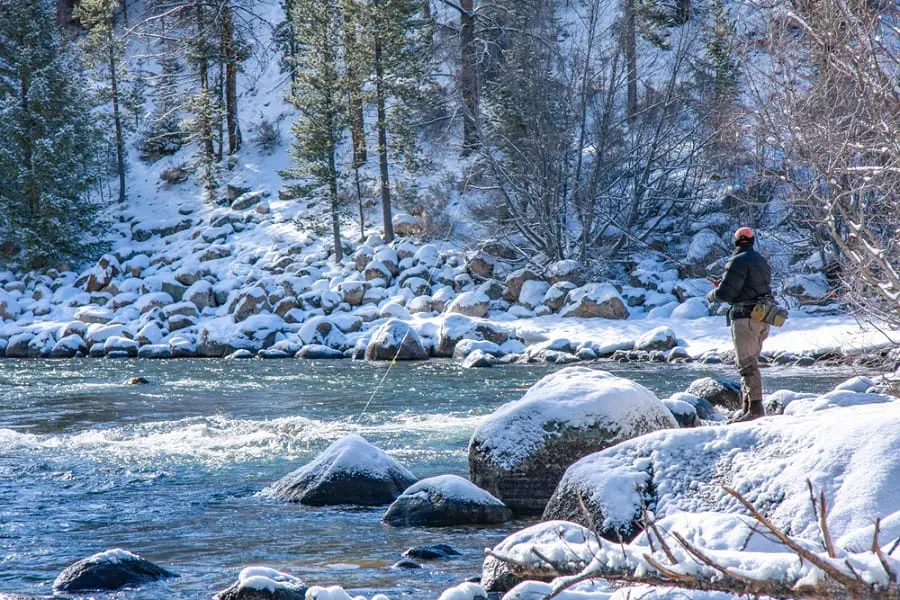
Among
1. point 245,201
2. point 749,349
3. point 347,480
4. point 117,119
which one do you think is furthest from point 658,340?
point 117,119

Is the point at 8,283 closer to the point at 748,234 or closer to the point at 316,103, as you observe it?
the point at 316,103

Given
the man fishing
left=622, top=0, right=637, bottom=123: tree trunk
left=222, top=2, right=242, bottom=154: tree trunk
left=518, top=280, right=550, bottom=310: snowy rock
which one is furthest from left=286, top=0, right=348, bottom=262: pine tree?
the man fishing

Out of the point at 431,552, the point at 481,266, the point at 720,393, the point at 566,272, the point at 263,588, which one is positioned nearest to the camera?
the point at 263,588

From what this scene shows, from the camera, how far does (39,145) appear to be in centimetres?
2992

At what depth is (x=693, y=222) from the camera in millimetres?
26781

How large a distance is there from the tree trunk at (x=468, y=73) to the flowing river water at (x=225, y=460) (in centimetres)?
1052

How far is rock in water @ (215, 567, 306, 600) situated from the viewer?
4.41m

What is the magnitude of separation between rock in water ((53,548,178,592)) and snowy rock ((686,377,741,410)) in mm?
7734

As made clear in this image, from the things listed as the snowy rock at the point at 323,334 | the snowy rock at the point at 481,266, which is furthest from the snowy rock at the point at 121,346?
the snowy rock at the point at 481,266

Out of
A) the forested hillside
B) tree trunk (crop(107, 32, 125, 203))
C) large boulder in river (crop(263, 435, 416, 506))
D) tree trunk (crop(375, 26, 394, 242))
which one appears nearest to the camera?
large boulder in river (crop(263, 435, 416, 506))

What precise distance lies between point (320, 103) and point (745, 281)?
22532 mm

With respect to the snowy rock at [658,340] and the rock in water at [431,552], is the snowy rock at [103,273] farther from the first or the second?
the rock in water at [431,552]

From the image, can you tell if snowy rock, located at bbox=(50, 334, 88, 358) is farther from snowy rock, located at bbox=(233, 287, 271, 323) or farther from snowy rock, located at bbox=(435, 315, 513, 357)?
snowy rock, located at bbox=(435, 315, 513, 357)

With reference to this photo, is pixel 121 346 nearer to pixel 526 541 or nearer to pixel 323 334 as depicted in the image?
pixel 323 334
